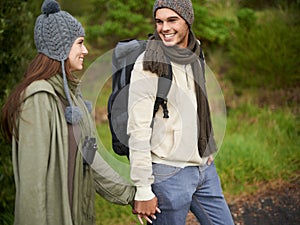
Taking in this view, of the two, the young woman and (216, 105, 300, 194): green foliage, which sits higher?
the young woman

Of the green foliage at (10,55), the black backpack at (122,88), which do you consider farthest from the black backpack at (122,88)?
the green foliage at (10,55)

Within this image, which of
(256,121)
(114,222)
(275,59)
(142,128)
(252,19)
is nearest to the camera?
(142,128)

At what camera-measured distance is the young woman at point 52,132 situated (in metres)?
2.16

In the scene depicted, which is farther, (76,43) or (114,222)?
(114,222)

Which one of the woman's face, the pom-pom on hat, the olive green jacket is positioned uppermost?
the pom-pom on hat

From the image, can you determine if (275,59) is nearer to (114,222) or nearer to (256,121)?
(256,121)

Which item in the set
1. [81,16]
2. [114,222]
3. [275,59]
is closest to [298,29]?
[275,59]

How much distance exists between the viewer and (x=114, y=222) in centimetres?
423

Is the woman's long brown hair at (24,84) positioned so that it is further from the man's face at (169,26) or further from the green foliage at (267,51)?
the green foliage at (267,51)

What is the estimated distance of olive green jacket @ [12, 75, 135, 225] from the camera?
2148mm

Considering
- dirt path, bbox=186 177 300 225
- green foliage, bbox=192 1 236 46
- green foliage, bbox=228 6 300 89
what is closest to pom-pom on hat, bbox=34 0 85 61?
dirt path, bbox=186 177 300 225

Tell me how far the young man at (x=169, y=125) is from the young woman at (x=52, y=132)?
24cm

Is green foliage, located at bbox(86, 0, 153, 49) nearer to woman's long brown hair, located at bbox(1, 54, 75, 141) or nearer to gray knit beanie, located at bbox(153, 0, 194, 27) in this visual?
gray knit beanie, located at bbox(153, 0, 194, 27)

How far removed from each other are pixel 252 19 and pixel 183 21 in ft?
17.5
